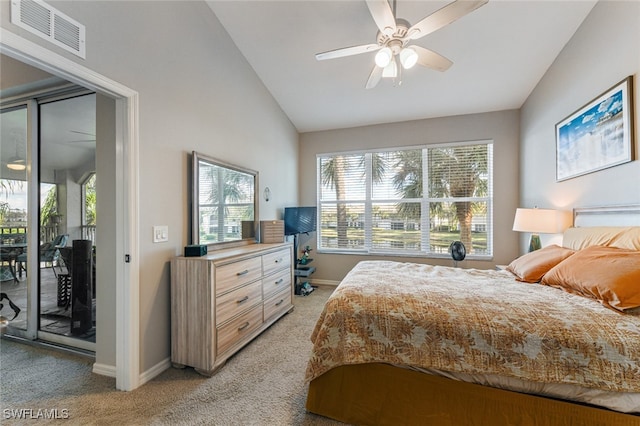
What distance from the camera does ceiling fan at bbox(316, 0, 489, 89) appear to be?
177cm

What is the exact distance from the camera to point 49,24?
145 centimetres

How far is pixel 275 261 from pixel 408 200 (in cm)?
244

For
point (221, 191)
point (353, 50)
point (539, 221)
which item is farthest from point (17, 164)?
point (539, 221)

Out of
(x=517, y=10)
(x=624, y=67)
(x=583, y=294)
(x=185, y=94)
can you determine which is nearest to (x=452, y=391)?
(x=583, y=294)

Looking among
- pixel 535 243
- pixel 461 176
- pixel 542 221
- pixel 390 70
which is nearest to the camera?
pixel 390 70

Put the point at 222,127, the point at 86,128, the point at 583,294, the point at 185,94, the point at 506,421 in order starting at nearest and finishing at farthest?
the point at 506,421, the point at 583,294, the point at 185,94, the point at 86,128, the point at 222,127

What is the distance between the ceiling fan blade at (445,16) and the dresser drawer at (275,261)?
7.87 feet

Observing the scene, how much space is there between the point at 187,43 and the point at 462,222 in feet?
13.5

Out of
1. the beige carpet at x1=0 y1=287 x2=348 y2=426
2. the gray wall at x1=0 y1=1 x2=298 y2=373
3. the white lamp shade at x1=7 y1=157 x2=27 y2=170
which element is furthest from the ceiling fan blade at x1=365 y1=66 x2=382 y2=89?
the white lamp shade at x1=7 y1=157 x2=27 y2=170

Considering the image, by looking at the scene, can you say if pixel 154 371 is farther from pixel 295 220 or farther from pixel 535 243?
pixel 535 243

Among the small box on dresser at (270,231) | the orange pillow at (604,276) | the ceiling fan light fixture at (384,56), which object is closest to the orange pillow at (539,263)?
the orange pillow at (604,276)

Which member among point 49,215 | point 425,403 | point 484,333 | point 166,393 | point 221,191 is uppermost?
point 221,191

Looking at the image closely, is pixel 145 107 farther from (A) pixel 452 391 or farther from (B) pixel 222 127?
(A) pixel 452 391

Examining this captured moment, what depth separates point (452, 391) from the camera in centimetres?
140
